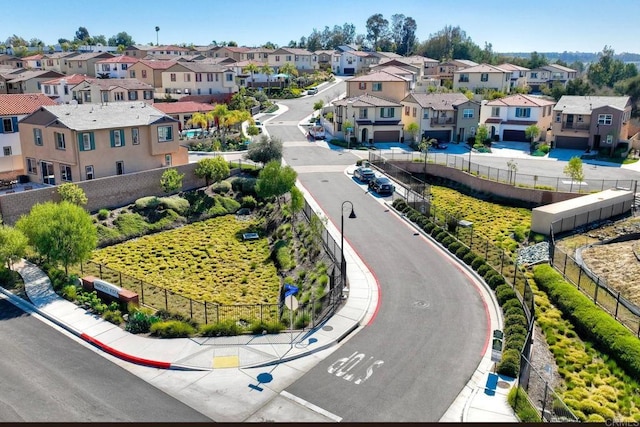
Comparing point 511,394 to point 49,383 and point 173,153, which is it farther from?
point 173,153

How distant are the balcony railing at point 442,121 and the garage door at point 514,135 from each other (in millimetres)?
8605

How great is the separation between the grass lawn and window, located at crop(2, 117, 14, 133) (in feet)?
70.0

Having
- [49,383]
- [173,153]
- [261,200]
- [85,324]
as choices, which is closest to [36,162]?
[173,153]

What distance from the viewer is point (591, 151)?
7306 centimetres

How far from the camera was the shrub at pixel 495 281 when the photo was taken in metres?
32.4

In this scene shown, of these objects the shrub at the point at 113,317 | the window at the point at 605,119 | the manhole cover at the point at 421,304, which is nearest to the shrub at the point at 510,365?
the manhole cover at the point at 421,304

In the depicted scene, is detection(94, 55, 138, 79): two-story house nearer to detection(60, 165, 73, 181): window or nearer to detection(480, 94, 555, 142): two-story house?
detection(60, 165, 73, 181): window

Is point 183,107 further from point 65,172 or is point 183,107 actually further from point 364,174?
point 364,174

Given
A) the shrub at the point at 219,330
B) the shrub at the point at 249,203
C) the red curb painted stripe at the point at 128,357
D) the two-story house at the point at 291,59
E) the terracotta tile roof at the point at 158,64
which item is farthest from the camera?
the two-story house at the point at 291,59

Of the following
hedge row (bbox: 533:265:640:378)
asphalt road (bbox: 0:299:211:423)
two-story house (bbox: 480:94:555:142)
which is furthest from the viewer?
two-story house (bbox: 480:94:555:142)

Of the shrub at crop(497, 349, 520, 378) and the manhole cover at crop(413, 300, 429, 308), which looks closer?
the shrub at crop(497, 349, 520, 378)

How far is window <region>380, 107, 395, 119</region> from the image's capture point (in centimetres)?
7806

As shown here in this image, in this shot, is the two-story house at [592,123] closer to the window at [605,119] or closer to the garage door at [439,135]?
the window at [605,119]

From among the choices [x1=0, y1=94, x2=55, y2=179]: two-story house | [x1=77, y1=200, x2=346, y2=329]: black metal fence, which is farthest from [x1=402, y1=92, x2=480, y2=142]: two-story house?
[x1=0, y1=94, x2=55, y2=179]: two-story house
